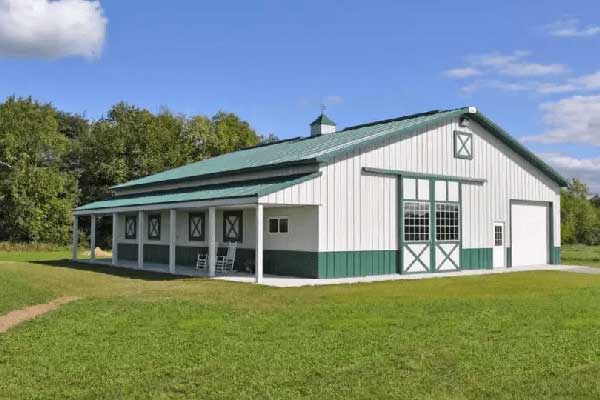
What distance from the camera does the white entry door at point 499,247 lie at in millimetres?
23812

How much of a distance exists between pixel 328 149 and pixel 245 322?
9834mm

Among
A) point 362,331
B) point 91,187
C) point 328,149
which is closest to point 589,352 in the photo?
point 362,331

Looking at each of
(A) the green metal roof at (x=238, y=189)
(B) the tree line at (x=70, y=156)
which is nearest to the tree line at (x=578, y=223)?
(B) the tree line at (x=70, y=156)

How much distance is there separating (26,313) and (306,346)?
6.04 meters

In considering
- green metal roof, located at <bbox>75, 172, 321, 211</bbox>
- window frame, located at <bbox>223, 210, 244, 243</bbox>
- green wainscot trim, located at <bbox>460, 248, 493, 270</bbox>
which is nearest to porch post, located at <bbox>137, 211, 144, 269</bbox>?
green metal roof, located at <bbox>75, 172, 321, 211</bbox>

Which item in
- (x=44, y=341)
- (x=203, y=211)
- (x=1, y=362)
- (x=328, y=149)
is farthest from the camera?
(x=203, y=211)

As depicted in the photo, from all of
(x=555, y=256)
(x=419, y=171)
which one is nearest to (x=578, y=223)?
(x=555, y=256)

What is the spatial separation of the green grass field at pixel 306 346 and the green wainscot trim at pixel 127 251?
44.1ft

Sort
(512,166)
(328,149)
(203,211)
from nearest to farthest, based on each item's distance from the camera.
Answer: (328,149)
(203,211)
(512,166)

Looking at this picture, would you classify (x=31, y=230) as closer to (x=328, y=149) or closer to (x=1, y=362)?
(x=328, y=149)

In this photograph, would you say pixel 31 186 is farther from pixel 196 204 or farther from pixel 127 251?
pixel 196 204

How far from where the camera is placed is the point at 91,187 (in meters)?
46.9

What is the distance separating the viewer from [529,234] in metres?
25.5

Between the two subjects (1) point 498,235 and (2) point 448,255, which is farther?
(1) point 498,235
